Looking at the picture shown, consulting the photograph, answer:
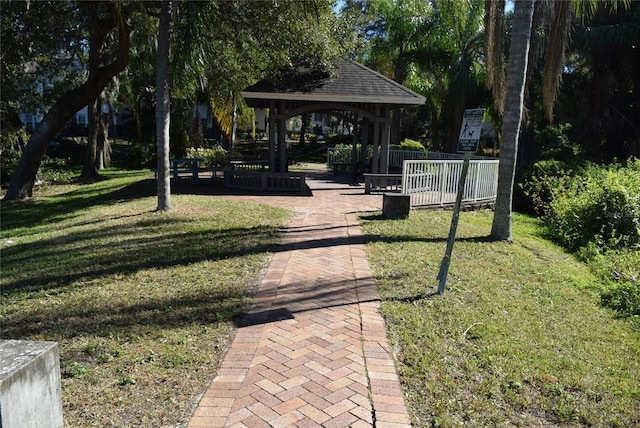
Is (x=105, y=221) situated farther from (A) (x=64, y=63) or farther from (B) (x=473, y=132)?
(A) (x=64, y=63)

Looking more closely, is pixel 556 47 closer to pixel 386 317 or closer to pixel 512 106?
pixel 512 106

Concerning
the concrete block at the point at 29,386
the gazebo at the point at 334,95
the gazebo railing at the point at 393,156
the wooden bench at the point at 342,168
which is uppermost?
the gazebo at the point at 334,95

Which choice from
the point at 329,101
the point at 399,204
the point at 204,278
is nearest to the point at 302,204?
the point at 399,204

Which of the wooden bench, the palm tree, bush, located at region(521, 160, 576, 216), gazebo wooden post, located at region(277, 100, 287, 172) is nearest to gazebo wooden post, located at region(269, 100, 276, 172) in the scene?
gazebo wooden post, located at region(277, 100, 287, 172)

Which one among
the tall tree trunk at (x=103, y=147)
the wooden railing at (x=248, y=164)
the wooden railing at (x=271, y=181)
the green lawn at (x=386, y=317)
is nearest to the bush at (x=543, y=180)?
the green lawn at (x=386, y=317)

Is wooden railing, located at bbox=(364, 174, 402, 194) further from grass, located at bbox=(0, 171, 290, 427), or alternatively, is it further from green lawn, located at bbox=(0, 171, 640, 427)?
green lawn, located at bbox=(0, 171, 640, 427)

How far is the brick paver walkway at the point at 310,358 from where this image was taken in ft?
11.0

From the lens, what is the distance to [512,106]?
873cm

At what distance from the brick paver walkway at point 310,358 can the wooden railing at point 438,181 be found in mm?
5177

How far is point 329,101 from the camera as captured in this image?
15.1 m

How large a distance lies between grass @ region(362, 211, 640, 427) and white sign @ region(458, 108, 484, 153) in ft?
5.86

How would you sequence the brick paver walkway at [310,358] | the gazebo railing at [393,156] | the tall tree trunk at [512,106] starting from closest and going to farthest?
the brick paver walkway at [310,358] < the tall tree trunk at [512,106] < the gazebo railing at [393,156]

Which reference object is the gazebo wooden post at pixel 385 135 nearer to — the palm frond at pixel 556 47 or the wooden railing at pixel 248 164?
the wooden railing at pixel 248 164

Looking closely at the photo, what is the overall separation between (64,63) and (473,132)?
17.0 meters
